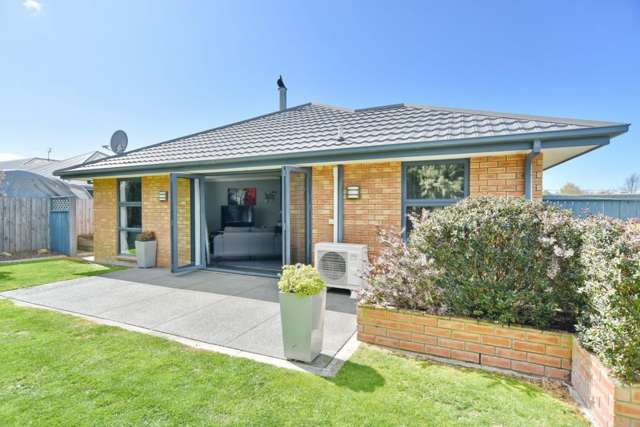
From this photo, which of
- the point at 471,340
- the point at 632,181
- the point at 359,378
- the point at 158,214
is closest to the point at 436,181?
the point at 471,340

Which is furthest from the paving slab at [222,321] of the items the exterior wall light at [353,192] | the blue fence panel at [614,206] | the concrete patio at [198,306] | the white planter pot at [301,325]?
the blue fence panel at [614,206]

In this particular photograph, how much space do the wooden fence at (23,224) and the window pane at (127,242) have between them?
4.88 meters

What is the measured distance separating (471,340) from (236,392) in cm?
251

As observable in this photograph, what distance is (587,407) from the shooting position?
2.69m

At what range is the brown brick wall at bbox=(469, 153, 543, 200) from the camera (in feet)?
17.3

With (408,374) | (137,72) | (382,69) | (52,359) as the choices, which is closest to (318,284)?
(408,374)

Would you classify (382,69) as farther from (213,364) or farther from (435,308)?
(213,364)

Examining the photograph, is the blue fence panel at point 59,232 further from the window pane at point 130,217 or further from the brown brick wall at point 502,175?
the brown brick wall at point 502,175

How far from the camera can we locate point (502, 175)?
18.0ft

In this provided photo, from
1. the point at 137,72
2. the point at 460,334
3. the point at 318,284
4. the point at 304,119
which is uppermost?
the point at 137,72

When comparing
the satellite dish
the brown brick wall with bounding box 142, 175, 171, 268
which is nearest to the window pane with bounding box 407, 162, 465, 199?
the brown brick wall with bounding box 142, 175, 171, 268

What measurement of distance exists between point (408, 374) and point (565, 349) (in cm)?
154

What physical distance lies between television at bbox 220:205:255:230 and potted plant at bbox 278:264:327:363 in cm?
1119

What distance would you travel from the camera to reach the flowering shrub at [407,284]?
382cm
